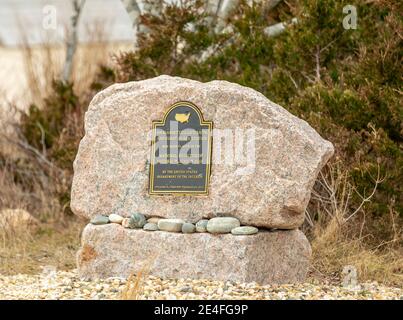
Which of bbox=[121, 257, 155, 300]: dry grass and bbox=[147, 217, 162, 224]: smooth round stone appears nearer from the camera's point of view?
bbox=[121, 257, 155, 300]: dry grass

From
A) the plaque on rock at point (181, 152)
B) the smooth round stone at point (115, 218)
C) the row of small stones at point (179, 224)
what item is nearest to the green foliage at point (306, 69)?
the plaque on rock at point (181, 152)

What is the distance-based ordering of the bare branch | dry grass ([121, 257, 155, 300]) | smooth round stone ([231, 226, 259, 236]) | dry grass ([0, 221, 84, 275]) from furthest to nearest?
the bare branch < dry grass ([0, 221, 84, 275]) < smooth round stone ([231, 226, 259, 236]) < dry grass ([121, 257, 155, 300])

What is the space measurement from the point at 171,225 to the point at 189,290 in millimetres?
516

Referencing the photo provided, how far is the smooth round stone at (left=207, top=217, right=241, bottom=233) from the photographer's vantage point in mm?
5582

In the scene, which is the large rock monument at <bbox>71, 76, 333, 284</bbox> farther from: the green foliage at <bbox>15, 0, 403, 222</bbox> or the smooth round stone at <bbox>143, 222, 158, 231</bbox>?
the green foliage at <bbox>15, 0, 403, 222</bbox>

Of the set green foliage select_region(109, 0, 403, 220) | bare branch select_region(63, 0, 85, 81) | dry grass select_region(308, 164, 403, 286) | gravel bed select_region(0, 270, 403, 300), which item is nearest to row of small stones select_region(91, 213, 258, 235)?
gravel bed select_region(0, 270, 403, 300)

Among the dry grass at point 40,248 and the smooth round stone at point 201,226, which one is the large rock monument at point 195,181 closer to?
the smooth round stone at point 201,226

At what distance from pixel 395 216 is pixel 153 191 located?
84.9 inches

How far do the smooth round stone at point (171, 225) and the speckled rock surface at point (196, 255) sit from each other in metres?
0.04

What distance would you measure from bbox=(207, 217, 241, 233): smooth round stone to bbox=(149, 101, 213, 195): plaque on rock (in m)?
0.23

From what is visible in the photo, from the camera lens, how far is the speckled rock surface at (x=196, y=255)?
556cm

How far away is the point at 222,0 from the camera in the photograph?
9484 mm
